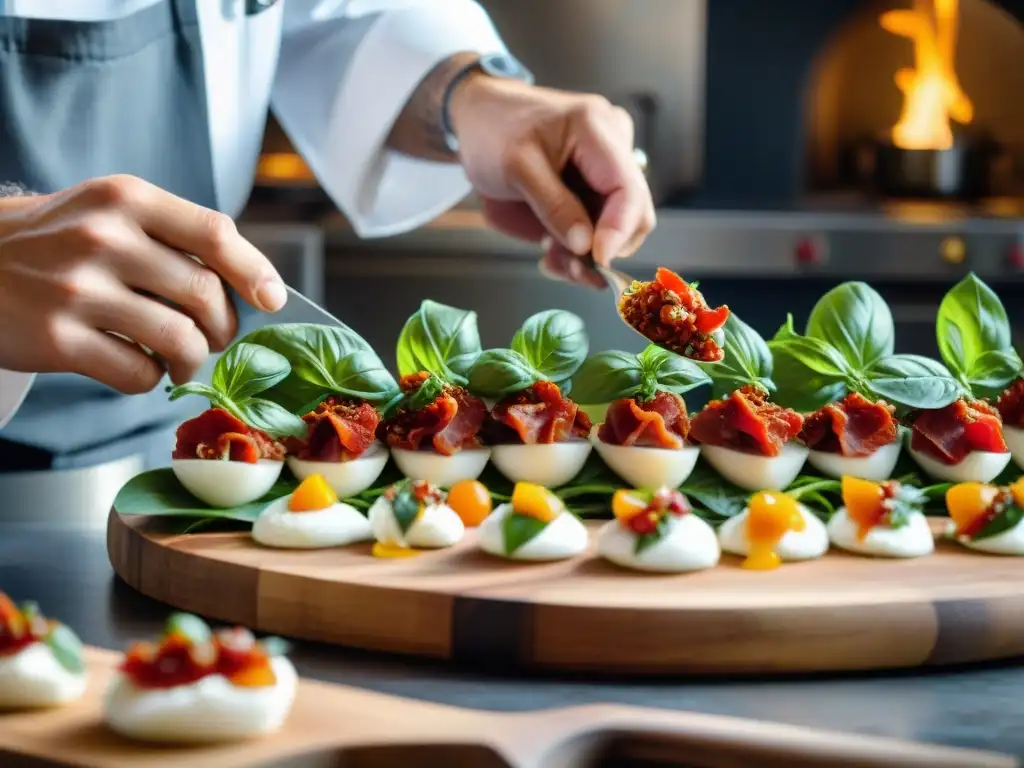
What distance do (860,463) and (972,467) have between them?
0.31 ft

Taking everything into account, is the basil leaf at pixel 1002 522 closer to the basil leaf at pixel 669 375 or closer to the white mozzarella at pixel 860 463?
the white mozzarella at pixel 860 463

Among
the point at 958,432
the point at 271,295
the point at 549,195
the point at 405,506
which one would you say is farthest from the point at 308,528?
the point at 549,195

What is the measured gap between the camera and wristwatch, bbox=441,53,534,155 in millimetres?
1739

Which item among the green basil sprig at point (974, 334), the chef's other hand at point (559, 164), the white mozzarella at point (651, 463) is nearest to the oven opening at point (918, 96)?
the chef's other hand at point (559, 164)

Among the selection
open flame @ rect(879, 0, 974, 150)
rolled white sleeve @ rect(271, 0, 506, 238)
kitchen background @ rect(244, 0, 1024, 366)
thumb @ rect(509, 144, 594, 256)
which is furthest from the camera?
open flame @ rect(879, 0, 974, 150)

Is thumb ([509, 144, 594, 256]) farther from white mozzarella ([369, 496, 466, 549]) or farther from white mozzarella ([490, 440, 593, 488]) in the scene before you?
white mozzarella ([369, 496, 466, 549])

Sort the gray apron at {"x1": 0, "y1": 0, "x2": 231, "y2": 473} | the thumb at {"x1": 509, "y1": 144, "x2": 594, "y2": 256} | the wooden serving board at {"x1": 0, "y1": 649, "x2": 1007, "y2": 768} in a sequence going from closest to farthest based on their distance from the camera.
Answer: the wooden serving board at {"x1": 0, "y1": 649, "x2": 1007, "y2": 768} < the gray apron at {"x1": 0, "y1": 0, "x2": 231, "y2": 473} < the thumb at {"x1": 509, "y1": 144, "x2": 594, "y2": 256}

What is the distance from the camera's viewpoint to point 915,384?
1.14m

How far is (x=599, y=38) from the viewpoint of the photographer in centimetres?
345

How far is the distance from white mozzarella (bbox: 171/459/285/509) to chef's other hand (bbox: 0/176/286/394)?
10 cm

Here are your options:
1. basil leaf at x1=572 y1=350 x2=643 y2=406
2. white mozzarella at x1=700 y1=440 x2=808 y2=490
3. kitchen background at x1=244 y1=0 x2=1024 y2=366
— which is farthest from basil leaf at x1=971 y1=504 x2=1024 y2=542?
kitchen background at x1=244 y1=0 x2=1024 y2=366

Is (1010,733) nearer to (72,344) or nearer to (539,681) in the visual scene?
(539,681)

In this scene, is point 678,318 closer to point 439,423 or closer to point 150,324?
point 439,423

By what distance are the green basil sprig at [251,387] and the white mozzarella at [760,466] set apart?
0.33 metres
